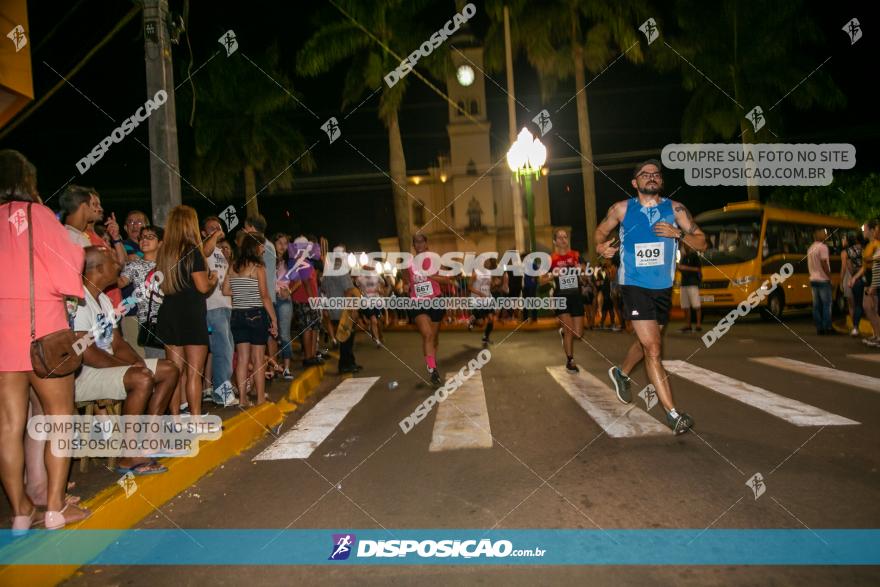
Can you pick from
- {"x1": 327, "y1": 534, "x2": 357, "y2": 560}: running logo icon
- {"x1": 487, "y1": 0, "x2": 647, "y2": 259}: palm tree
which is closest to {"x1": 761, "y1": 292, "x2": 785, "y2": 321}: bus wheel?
{"x1": 487, "y1": 0, "x2": 647, "y2": 259}: palm tree

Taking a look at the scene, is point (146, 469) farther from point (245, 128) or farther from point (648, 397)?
point (245, 128)

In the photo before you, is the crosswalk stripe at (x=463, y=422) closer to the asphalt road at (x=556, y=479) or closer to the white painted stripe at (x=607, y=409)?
the asphalt road at (x=556, y=479)

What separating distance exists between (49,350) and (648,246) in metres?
5.08

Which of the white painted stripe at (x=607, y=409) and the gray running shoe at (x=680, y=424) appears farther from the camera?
the white painted stripe at (x=607, y=409)

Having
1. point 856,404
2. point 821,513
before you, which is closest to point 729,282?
point 856,404

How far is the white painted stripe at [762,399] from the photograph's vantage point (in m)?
6.24

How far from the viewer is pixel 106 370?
499 centimetres

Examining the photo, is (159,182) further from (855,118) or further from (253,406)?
(855,118)

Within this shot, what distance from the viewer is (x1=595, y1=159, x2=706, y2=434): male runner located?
619cm

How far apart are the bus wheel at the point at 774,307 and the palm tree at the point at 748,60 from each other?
11389 millimetres

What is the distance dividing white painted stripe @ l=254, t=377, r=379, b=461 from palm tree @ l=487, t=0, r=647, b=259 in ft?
67.3

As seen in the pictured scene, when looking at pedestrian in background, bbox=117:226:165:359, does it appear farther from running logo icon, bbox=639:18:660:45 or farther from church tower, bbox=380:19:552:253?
church tower, bbox=380:19:552:253

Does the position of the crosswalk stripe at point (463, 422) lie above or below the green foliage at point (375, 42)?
below

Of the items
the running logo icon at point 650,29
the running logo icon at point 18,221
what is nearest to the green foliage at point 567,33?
the running logo icon at point 650,29
